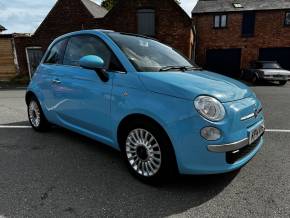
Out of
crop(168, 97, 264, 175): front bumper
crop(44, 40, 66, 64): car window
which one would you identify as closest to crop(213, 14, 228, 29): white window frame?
crop(44, 40, 66, 64): car window

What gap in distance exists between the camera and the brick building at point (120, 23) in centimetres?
1714

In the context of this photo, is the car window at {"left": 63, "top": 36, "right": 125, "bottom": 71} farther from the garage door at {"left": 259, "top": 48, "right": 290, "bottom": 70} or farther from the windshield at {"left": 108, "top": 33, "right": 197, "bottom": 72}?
the garage door at {"left": 259, "top": 48, "right": 290, "bottom": 70}

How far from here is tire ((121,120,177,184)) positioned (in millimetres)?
2577

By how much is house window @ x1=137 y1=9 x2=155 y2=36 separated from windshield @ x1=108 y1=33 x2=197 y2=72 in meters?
14.6

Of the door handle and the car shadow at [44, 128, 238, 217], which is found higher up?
the door handle

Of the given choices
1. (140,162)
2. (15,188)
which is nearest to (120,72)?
(140,162)

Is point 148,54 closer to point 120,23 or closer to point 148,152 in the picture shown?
point 148,152

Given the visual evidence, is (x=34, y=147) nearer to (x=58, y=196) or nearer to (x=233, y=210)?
(x=58, y=196)

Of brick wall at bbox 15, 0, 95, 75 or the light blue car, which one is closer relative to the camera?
the light blue car

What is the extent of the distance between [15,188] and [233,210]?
237 cm

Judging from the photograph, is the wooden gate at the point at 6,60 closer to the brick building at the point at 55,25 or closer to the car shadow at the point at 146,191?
the brick building at the point at 55,25

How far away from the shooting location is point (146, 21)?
693 inches

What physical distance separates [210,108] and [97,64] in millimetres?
1455

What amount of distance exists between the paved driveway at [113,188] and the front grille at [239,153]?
435 millimetres
